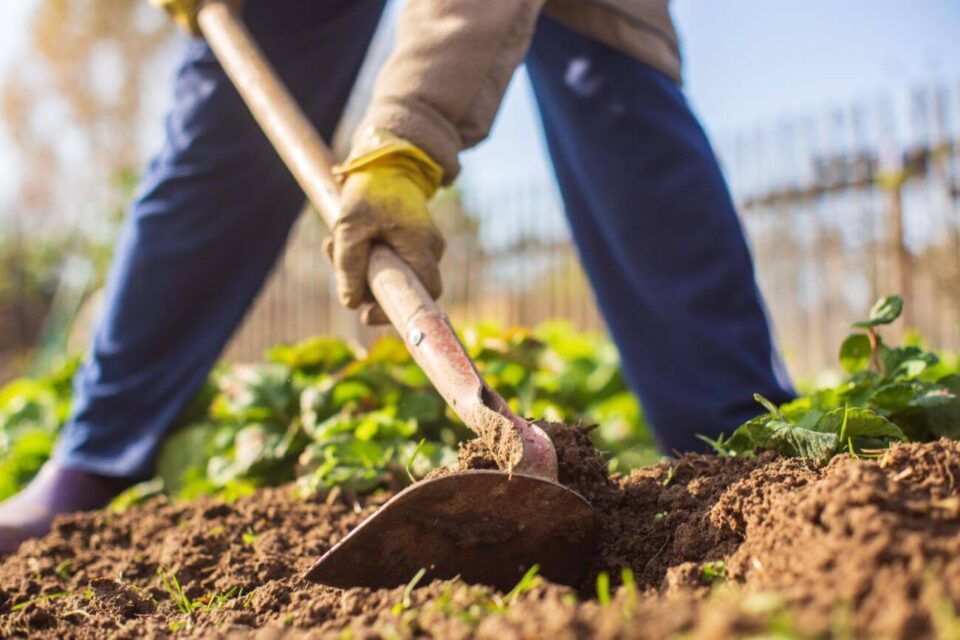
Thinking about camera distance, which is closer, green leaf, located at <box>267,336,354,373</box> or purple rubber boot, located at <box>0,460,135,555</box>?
purple rubber boot, located at <box>0,460,135,555</box>

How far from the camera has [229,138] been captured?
109 inches

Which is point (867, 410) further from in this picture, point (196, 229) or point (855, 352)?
point (196, 229)

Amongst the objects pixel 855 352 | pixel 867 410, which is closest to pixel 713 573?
pixel 867 410

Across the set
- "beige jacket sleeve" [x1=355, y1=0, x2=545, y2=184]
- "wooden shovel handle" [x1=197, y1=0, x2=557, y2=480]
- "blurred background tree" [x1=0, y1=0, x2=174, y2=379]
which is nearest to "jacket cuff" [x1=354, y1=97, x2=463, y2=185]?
"beige jacket sleeve" [x1=355, y1=0, x2=545, y2=184]

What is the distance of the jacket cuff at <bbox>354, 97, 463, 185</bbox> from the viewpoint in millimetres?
1859

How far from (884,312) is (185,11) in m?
2.20

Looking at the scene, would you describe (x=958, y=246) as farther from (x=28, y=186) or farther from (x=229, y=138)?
(x=28, y=186)

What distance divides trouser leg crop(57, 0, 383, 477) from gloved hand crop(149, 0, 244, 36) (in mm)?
85

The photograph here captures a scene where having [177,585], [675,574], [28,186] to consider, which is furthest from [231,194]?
[28,186]

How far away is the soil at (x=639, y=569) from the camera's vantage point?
0.83 metres

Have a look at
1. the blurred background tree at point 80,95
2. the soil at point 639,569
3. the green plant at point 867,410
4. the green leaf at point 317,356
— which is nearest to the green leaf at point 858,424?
the green plant at point 867,410

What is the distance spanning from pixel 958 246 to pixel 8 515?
652 cm

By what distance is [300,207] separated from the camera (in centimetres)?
300

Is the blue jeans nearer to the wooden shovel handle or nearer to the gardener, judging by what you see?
the gardener
